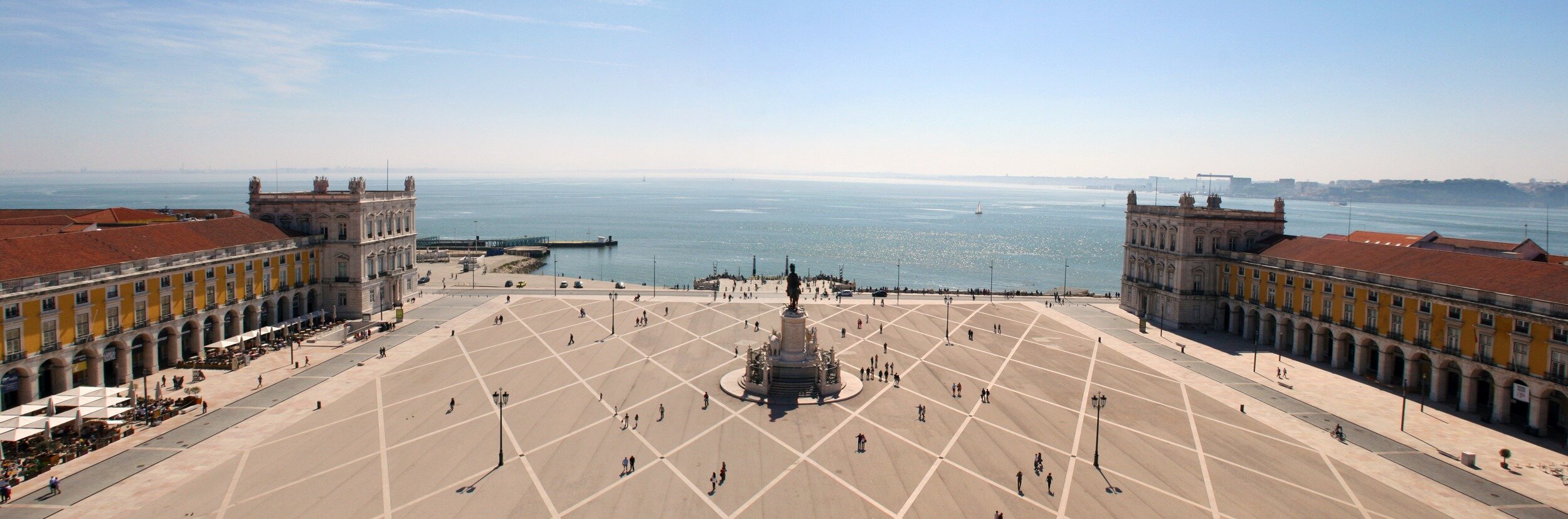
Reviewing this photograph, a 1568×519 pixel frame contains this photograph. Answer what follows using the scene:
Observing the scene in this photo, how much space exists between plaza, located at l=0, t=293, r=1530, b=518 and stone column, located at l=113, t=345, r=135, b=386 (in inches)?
382

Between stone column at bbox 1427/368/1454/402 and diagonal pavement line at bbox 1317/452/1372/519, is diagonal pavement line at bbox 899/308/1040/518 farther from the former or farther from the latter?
stone column at bbox 1427/368/1454/402

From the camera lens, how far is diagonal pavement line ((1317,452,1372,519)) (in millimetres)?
30312

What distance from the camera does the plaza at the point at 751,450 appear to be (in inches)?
1199

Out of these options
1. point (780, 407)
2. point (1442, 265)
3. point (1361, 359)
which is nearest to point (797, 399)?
point (780, 407)

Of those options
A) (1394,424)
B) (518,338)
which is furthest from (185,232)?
(1394,424)

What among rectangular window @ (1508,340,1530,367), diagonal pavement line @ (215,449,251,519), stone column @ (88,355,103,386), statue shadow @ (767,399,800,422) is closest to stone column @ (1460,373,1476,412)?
rectangular window @ (1508,340,1530,367)

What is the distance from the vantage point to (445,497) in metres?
30.7

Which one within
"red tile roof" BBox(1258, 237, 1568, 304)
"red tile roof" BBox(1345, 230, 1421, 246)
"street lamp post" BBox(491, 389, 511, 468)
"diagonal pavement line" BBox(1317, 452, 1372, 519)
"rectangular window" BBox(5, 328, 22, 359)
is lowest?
"diagonal pavement line" BBox(1317, 452, 1372, 519)

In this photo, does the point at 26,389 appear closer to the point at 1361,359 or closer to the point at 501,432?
the point at 501,432

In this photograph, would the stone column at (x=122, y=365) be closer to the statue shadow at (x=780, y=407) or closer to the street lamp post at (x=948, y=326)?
the statue shadow at (x=780, y=407)

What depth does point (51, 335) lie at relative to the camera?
41.0m

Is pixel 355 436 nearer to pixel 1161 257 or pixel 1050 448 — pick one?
pixel 1050 448

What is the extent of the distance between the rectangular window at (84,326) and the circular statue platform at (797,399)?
109ft

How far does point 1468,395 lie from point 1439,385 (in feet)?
7.69
